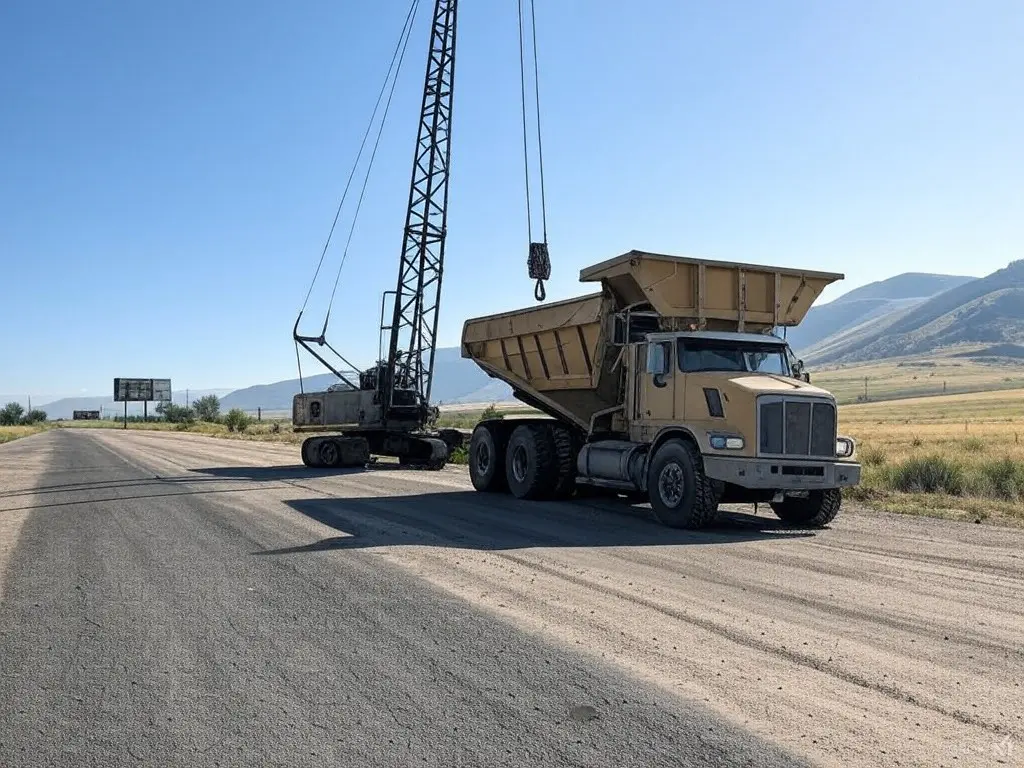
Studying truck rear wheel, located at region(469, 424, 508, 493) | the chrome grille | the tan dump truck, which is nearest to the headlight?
the tan dump truck

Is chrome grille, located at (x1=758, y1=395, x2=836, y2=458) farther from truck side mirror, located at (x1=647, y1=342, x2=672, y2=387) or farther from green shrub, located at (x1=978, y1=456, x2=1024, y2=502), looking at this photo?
green shrub, located at (x1=978, y1=456, x2=1024, y2=502)

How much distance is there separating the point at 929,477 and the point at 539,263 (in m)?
13.6

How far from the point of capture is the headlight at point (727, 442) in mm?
12188

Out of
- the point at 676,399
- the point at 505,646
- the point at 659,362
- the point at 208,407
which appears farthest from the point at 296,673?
the point at 208,407

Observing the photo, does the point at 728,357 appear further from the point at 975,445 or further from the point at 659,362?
the point at 975,445

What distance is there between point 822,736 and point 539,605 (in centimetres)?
321

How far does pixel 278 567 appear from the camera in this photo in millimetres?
9180

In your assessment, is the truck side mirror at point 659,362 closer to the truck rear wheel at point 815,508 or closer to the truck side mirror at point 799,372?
the truck side mirror at point 799,372

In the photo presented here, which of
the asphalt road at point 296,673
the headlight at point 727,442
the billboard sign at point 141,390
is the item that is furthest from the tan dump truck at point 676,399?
the billboard sign at point 141,390

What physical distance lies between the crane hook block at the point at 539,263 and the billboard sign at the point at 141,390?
125m

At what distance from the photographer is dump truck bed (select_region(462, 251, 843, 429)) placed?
14180mm

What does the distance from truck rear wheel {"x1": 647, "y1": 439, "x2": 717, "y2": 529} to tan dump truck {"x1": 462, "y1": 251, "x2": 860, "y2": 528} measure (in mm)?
20

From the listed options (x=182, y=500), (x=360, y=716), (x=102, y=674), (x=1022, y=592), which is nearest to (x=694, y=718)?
(x=360, y=716)

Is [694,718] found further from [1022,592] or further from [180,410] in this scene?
[180,410]
